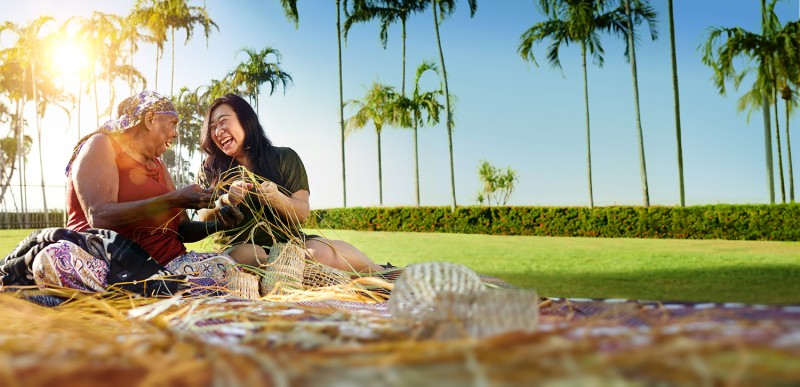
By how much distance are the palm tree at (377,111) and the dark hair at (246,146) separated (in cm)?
2308

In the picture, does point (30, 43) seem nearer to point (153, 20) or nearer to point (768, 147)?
point (153, 20)

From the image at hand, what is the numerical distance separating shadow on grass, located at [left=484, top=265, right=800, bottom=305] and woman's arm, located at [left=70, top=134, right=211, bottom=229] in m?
3.76

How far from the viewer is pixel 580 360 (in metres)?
0.70

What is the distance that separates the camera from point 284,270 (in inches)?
122

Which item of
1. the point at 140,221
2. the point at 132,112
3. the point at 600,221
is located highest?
the point at 132,112

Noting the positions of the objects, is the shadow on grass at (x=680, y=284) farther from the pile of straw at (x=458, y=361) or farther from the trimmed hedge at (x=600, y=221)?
the trimmed hedge at (x=600, y=221)

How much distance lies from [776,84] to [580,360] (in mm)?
24966

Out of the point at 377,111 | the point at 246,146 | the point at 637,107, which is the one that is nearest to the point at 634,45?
the point at 637,107

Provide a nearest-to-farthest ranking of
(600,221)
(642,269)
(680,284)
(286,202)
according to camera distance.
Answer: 1. (286,202)
2. (680,284)
3. (642,269)
4. (600,221)

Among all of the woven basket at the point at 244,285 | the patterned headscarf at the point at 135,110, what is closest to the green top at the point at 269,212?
the woven basket at the point at 244,285

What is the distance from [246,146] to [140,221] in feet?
2.80

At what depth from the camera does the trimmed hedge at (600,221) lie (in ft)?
48.7

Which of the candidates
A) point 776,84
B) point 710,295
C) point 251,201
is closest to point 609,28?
point 776,84

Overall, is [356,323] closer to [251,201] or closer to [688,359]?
[688,359]
